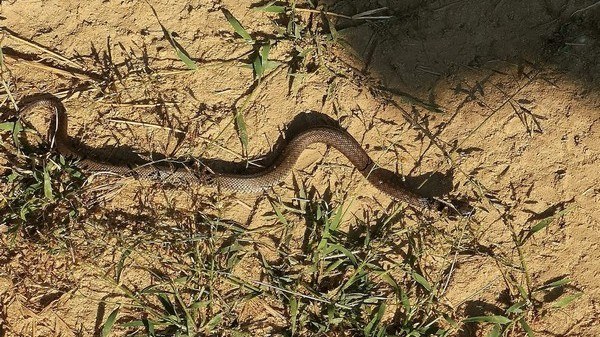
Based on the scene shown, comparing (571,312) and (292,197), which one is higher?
(292,197)

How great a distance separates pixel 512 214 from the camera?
5.08 meters

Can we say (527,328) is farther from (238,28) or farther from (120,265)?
(238,28)

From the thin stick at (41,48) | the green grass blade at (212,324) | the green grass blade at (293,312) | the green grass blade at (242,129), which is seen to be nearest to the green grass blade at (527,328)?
the green grass blade at (293,312)

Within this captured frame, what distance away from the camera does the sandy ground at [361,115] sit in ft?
16.5

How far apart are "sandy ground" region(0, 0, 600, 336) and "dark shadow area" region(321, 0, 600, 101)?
A: 13mm

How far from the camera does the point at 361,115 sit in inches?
209

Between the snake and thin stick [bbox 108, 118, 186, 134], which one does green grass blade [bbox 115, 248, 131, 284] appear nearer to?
the snake

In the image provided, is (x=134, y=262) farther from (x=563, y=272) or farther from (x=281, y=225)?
(x=563, y=272)

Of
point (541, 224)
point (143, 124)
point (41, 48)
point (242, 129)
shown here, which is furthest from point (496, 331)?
point (41, 48)

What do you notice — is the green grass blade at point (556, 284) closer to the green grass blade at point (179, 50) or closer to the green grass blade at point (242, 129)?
the green grass blade at point (242, 129)

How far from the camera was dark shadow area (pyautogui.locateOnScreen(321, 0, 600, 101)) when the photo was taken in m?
5.21

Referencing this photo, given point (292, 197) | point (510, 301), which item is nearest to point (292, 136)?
point (292, 197)

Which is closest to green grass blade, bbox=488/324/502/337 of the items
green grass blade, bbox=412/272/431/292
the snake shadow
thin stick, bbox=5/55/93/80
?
green grass blade, bbox=412/272/431/292

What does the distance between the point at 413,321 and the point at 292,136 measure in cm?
193
